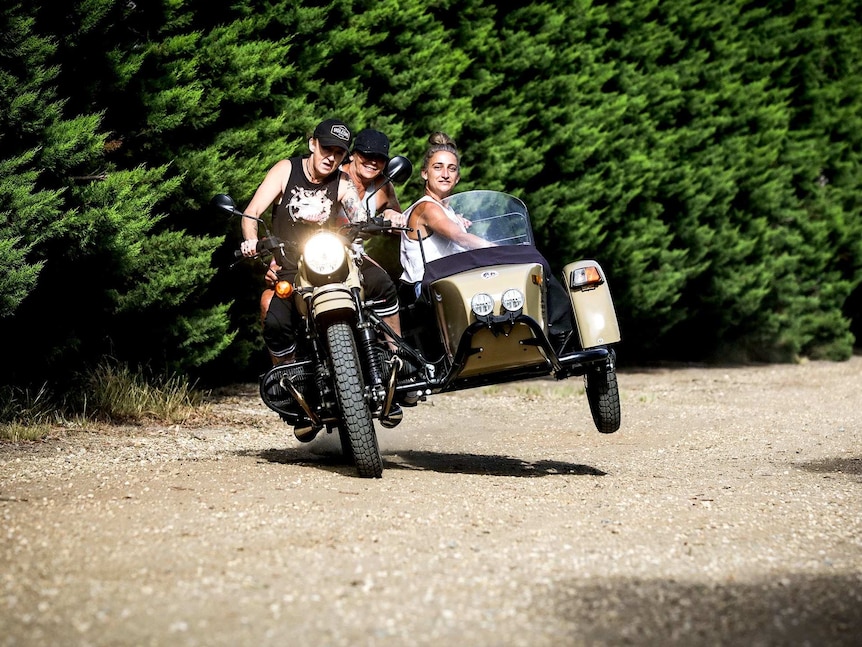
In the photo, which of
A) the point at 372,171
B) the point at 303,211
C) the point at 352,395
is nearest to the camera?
the point at 352,395

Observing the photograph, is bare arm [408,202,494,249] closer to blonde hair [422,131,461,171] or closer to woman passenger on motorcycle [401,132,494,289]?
woman passenger on motorcycle [401,132,494,289]

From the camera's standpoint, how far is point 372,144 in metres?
6.49

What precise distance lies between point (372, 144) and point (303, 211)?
1.99 ft

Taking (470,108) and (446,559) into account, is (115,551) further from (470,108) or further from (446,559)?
(470,108)

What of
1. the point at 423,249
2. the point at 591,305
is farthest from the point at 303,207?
the point at 591,305

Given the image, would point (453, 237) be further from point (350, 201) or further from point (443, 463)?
point (443, 463)

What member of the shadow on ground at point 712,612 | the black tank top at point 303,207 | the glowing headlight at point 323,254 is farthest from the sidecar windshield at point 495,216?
the shadow on ground at point 712,612

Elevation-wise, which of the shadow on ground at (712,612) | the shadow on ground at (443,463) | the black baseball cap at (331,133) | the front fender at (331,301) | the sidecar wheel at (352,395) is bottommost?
the shadow on ground at (443,463)

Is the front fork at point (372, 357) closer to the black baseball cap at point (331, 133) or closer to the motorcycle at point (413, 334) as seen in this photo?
the motorcycle at point (413, 334)

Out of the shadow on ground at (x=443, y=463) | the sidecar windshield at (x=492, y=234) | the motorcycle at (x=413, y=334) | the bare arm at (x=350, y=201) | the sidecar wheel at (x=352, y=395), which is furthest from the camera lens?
the shadow on ground at (x=443, y=463)

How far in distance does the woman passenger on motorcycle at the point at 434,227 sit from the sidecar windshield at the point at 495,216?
0.07m

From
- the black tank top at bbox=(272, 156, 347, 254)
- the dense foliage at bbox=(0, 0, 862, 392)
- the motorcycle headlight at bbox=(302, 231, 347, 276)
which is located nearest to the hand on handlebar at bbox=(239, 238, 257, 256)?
the motorcycle headlight at bbox=(302, 231, 347, 276)

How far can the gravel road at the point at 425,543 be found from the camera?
3.31m

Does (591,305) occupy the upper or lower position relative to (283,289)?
lower
